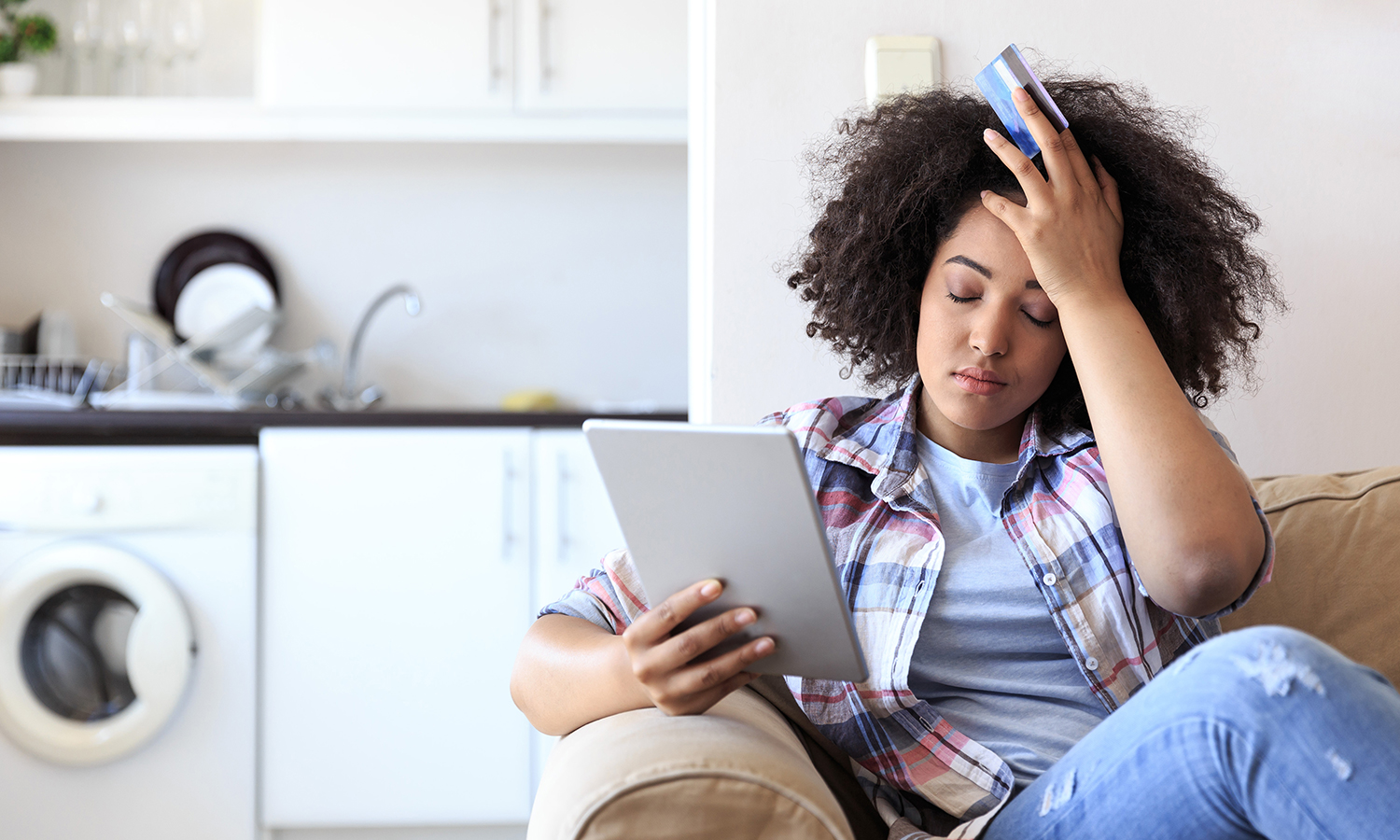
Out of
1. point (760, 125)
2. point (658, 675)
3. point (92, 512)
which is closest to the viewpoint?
point (658, 675)

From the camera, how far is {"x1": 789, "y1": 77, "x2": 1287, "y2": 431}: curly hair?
3.57ft

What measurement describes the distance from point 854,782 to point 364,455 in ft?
4.71

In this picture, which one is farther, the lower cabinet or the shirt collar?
the lower cabinet

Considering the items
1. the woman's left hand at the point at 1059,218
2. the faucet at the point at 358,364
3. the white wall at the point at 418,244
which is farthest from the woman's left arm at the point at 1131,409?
the faucet at the point at 358,364

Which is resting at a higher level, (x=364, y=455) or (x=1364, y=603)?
(x=364, y=455)

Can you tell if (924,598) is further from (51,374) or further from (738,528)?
(51,374)

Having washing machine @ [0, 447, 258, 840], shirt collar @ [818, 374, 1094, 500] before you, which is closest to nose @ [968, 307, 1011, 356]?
shirt collar @ [818, 374, 1094, 500]

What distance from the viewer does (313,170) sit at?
285 centimetres

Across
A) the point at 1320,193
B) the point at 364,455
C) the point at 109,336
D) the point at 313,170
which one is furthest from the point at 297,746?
the point at 1320,193

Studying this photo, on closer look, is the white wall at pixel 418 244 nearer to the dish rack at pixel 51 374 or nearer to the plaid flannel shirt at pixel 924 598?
the dish rack at pixel 51 374

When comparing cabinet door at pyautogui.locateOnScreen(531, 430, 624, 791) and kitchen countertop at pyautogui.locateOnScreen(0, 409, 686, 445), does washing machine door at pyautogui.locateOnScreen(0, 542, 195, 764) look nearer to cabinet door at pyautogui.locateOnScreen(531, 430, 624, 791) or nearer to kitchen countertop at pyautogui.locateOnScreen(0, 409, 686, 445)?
kitchen countertop at pyautogui.locateOnScreen(0, 409, 686, 445)

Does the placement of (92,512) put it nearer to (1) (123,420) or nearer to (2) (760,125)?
(1) (123,420)

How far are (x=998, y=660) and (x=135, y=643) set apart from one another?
70.4 inches

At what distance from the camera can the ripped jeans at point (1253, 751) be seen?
2.13 feet
